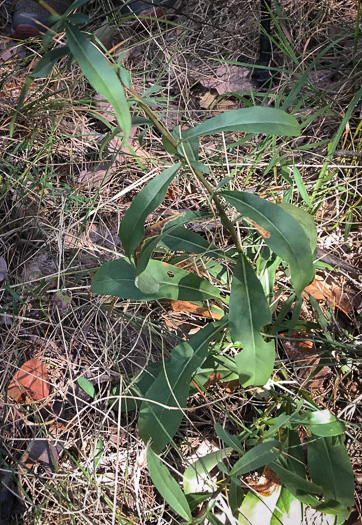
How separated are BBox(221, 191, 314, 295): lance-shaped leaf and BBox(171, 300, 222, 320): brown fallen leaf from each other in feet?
1.57

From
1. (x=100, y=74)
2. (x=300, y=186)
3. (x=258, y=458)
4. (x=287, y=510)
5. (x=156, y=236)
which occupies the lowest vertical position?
(x=287, y=510)

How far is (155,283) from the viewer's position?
1417mm

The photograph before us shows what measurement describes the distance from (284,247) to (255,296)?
0.19 m

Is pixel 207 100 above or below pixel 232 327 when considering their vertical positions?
above

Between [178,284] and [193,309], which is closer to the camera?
[178,284]

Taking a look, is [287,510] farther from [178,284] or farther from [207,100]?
[207,100]

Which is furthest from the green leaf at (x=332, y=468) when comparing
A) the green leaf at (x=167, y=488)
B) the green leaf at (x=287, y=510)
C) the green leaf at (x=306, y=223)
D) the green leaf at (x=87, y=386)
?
the green leaf at (x=87, y=386)

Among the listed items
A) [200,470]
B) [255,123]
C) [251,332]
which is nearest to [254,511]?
[200,470]

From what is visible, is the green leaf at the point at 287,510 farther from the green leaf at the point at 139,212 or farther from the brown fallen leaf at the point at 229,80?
the brown fallen leaf at the point at 229,80

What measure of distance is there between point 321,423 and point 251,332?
0.36 metres

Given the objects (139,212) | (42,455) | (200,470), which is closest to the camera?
(139,212)

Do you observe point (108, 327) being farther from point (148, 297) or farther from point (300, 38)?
point (300, 38)

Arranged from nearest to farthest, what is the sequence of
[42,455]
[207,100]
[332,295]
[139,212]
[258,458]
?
[139,212] → [258,458] → [42,455] → [332,295] → [207,100]

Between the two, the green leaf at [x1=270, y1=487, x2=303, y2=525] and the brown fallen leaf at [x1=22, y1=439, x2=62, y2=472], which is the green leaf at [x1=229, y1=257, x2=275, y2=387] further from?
the brown fallen leaf at [x1=22, y1=439, x2=62, y2=472]
